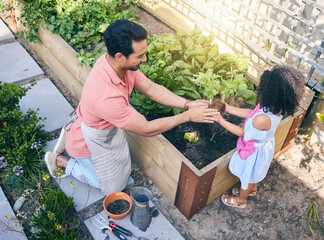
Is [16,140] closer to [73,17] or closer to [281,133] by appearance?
[73,17]

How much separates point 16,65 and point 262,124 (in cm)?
345

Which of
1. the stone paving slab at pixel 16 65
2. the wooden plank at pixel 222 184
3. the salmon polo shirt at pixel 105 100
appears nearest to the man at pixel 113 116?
the salmon polo shirt at pixel 105 100

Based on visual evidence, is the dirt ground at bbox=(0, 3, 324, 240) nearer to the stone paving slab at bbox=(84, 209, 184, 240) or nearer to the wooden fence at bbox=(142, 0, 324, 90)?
the stone paving slab at bbox=(84, 209, 184, 240)

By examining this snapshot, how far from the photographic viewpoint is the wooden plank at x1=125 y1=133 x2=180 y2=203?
9.73ft

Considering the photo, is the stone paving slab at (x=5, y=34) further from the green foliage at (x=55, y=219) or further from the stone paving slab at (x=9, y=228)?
the green foliage at (x=55, y=219)

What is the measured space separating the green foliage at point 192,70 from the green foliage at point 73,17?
0.80 m

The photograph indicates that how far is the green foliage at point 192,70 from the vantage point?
3213 millimetres

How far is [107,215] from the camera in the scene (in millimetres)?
2848

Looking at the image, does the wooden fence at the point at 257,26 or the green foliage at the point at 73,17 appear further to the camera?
the green foliage at the point at 73,17

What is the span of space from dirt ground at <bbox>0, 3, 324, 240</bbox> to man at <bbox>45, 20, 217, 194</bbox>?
1.32 feet

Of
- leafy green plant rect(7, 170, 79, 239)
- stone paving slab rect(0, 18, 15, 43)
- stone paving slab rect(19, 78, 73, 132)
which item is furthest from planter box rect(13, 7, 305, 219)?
stone paving slab rect(0, 18, 15, 43)

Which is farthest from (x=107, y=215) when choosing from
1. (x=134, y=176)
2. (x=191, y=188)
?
(x=191, y=188)

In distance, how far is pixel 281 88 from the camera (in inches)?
90.5

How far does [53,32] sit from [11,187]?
6.43 feet
